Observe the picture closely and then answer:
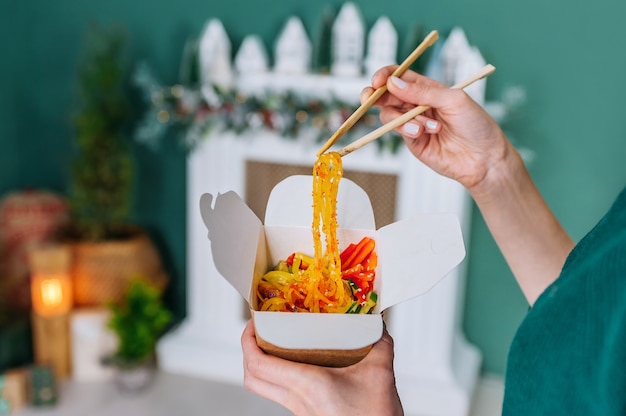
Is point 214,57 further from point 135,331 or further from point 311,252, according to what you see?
point 311,252

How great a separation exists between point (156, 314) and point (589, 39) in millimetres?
1623

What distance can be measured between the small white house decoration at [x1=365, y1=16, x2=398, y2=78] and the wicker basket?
1.01 m

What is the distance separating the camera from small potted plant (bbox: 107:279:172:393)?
208 cm

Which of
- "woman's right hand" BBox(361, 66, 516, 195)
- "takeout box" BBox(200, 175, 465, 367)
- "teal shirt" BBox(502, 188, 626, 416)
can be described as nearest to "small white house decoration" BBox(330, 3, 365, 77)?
"woman's right hand" BBox(361, 66, 516, 195)

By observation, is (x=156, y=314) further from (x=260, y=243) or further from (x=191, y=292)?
(x=260, y=243)

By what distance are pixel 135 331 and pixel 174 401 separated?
0.26 meters

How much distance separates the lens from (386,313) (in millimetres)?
2020

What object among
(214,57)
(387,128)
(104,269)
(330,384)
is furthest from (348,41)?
(330,384)

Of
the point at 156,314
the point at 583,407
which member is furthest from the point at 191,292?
the point at 583,407

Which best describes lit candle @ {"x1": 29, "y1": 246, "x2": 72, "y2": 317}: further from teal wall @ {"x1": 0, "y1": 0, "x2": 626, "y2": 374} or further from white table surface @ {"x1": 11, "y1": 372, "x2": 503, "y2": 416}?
teal wall @ {"x1": 0, "y1": 0, "x2": 626, "y2": 374}

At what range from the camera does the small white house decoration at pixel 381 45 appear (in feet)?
6.52

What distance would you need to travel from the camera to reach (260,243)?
76 centimetres

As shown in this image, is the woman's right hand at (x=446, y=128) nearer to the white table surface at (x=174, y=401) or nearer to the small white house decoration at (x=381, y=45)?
the small white house decoration at (x=381, y=45)

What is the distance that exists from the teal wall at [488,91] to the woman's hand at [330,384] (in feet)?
5.11
